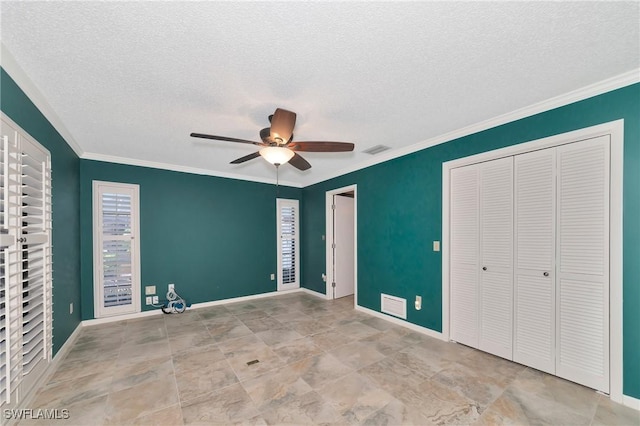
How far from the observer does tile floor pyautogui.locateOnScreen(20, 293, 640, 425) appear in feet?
6.17

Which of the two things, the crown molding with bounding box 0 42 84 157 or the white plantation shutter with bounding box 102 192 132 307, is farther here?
the white plantation shutter with bounding box 102 192 132 307

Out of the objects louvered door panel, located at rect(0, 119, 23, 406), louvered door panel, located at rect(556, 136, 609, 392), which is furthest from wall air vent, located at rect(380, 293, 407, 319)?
louvered door panel, located at rect(0, 119, 23, 406)

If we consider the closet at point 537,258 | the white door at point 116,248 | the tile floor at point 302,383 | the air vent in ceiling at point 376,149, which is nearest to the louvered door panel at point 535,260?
the closet at point 537,258

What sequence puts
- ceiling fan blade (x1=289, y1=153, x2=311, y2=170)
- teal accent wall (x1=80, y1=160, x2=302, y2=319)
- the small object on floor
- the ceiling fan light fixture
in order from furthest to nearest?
the small object on floor
teal accent wall (x1=80, y1=160, x2=302, y2=319)
ceiling fan blade (x1=289, y1=153, x2=311, y2=170)
the ceiling fan light fixture

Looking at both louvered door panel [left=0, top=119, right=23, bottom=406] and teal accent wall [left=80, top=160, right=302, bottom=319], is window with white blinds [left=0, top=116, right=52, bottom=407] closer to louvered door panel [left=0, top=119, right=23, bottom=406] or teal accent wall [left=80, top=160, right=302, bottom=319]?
louvered door panel [left=0, top=119, right=23, bottom=406]

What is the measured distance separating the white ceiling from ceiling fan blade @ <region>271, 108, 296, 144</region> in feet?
0.67

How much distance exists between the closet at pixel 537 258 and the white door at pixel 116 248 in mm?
4565

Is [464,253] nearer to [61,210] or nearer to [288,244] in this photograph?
[288,244]

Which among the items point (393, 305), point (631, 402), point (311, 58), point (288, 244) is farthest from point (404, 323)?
point (311, 58)

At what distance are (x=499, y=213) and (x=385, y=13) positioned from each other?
227 cm

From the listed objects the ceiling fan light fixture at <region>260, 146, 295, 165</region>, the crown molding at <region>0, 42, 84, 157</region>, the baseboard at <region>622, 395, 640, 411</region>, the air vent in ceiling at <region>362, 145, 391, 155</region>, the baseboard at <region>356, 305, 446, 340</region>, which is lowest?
the baseboard at <region>356, 305, 446, 340</region>

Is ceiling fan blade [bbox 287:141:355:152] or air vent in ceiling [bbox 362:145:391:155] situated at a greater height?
air vent in ceiling [bbox 362:145:391:155]

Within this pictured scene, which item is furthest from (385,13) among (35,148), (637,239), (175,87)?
(35,148)

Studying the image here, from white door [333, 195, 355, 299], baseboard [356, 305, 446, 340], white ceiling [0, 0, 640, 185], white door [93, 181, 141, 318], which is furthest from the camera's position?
white door [333, 195, 355, 299]
